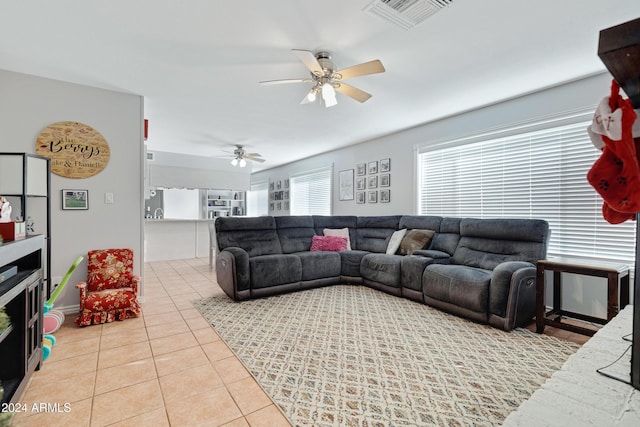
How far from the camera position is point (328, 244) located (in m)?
4.59

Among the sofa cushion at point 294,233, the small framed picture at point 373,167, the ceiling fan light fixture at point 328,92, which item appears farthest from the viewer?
the small framed picture at point 373,167

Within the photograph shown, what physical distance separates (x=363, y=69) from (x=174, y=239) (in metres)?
5.73

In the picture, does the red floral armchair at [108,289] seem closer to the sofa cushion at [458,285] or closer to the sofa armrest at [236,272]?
the sofa armrest at [236,272]

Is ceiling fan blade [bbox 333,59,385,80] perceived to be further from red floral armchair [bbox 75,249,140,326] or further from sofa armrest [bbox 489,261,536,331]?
red floral armchair [bbox 75,249,140,326]

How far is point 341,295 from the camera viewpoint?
3.79 meters

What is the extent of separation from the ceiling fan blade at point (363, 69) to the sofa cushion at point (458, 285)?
2.10 m

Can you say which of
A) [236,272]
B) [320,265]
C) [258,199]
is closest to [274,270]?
[236,272]

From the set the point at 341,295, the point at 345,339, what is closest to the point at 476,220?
the point at 341,295

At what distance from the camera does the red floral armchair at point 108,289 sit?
2.81 m

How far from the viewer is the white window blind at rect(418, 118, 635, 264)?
293cm

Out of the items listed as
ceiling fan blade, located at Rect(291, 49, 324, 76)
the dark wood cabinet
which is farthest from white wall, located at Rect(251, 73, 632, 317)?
the dark wood cabinet

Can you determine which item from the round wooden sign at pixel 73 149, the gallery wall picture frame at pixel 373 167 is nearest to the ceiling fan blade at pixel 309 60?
the round wooden sign at pixel 73 149

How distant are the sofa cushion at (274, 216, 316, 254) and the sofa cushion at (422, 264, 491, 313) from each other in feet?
6.48

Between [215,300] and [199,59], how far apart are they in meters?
2.66
